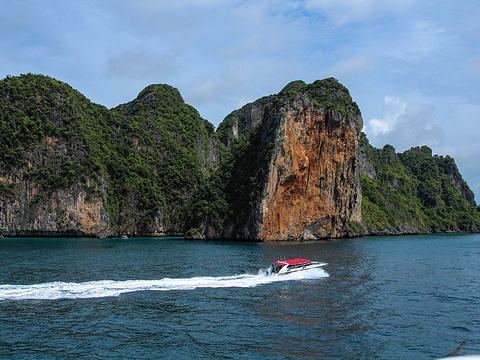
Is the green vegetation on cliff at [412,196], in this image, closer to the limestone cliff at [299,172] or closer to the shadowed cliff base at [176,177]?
the shadowed cliff base at [176,177]

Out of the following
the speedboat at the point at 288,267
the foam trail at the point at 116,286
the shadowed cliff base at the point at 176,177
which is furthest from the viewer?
the shadowed cliff base at the point at 176,177

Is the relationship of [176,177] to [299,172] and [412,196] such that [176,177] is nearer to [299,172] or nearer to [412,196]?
[299,172]

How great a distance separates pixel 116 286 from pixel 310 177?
6842 cm

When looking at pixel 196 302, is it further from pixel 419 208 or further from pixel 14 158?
pixel 419 208

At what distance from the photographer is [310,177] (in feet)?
309

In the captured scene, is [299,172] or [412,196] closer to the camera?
[299,172]

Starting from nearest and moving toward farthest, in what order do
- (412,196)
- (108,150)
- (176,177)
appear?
1. (108,150)
2. (176,177)
3. (412,196)

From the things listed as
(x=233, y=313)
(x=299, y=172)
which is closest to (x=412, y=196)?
(x=299, y=172)

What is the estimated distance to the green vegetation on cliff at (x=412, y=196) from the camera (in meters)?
146

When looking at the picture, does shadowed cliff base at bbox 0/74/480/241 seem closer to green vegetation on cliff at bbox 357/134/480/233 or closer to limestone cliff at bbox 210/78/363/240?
limestone cliff at bbox 210/78/363/240

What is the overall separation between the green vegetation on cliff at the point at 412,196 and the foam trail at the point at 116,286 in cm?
10279

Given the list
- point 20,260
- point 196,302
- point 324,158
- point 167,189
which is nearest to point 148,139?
point 167,189

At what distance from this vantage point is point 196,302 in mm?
26766

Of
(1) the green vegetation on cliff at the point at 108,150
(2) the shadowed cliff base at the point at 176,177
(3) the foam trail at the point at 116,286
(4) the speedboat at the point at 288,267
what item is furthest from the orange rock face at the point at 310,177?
(3) the foam trail at the point at 116,286
